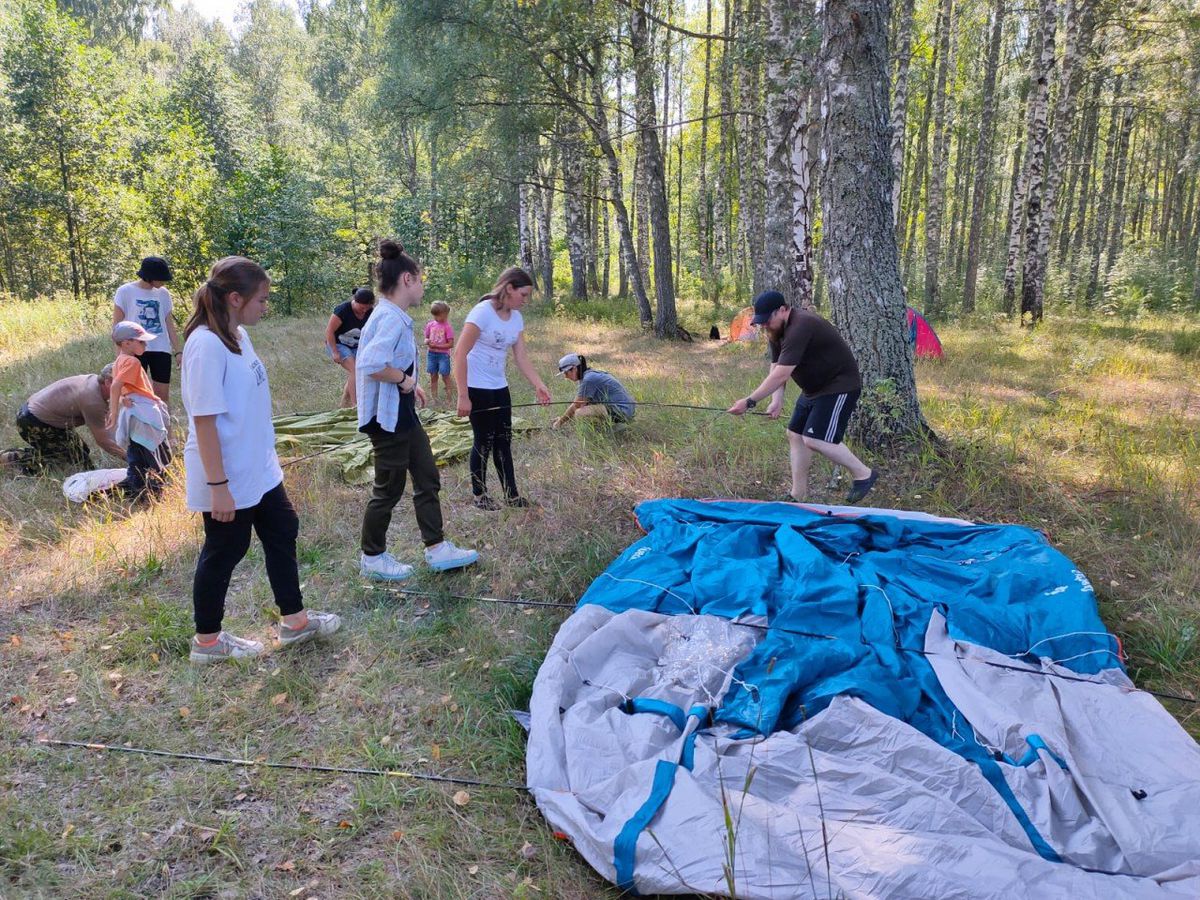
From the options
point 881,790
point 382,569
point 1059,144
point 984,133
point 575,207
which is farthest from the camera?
point 575,207

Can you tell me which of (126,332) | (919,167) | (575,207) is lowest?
(126,332)

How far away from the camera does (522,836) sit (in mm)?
2412

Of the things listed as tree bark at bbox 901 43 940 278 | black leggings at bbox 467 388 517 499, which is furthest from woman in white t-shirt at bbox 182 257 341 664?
tree bark at bbox 901 43 940 278

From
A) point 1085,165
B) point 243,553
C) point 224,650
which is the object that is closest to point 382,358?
point 243,553

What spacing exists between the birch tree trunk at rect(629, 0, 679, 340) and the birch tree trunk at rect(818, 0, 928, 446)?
5.99 metres

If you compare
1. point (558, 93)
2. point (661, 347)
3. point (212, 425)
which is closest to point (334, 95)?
point (558, 93)

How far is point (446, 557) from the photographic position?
4.25 meters

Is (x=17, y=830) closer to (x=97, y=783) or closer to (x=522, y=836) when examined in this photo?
(x=97, y=783)

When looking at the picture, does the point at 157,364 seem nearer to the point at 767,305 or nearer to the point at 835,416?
the point at 767,305

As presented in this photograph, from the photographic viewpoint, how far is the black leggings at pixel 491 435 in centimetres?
500

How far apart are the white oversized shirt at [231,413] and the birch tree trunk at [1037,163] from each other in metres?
14.0

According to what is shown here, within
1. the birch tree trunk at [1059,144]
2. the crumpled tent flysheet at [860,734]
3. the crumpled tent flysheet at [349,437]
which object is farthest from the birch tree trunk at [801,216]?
the crumpled tent flysheet at [860,734]

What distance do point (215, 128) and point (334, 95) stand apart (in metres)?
8.65

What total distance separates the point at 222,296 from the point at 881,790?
312 centimetres
